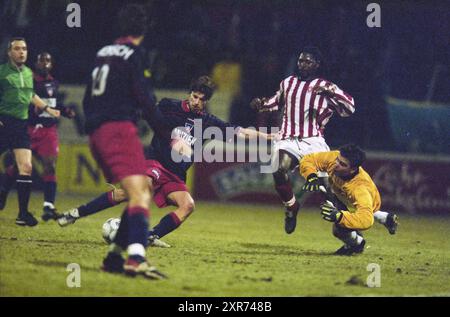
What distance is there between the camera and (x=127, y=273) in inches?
284

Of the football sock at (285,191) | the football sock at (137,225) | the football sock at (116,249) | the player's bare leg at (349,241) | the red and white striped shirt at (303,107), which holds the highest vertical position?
the red and white striped shirt at (303,107)

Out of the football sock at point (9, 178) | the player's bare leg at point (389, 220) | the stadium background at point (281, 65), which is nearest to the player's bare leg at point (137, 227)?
the player's bare leg at point (389, 220)

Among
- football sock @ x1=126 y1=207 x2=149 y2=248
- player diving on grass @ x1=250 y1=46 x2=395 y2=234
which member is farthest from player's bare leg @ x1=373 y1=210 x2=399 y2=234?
football sock @ x1=126 y1=207 x2=149 y2=248

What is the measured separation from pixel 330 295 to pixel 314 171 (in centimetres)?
305

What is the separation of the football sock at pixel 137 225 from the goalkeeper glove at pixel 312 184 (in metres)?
3.01

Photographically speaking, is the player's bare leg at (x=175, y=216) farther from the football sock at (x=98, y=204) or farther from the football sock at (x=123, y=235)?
the football sock at (x=123, y=235)

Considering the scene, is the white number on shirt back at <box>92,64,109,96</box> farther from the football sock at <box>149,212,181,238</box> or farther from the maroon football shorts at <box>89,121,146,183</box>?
the football sock at <box>149,212,181,238</box>

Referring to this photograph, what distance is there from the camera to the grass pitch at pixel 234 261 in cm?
720

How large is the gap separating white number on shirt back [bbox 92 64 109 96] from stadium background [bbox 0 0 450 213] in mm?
9862

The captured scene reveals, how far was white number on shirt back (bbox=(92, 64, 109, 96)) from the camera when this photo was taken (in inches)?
288

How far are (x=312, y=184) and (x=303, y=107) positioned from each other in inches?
66.9
